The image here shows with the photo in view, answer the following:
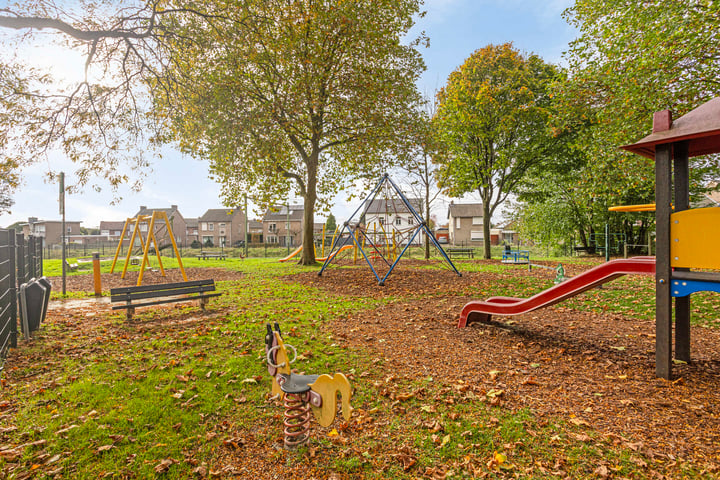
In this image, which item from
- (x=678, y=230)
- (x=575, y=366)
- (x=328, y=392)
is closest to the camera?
(x=328, y=392)

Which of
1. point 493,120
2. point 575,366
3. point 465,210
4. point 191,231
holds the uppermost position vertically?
point 493,120

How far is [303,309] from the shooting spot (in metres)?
8.61

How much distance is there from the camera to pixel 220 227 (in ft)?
219

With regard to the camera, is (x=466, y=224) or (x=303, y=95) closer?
(x=303, y=95)

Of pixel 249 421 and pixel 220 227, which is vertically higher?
pixel 220 227

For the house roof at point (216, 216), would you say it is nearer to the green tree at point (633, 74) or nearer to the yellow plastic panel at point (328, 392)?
the green tree at point (633, 74)

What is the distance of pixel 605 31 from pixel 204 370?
56.8ft

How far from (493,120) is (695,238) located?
19.8 metres

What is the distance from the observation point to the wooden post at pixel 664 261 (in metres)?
4.43

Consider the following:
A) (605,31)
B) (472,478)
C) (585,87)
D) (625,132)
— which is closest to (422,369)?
(472,478)

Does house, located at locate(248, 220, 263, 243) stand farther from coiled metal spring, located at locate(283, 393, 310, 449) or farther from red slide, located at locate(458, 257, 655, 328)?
coiled metal spring, located at locate(283, 393, 310, 449)

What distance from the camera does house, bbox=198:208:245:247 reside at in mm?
66562

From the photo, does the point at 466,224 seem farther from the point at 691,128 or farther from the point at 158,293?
the point at 691,128

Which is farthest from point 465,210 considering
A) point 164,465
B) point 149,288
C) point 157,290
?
point 164,465
